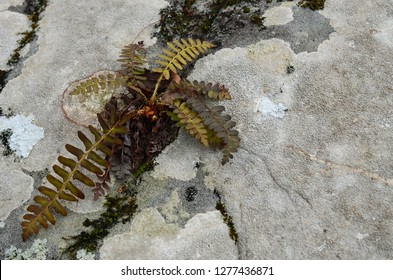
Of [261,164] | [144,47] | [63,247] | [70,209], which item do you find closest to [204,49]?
[144,47]

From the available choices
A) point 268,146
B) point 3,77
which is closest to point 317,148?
point 268,146

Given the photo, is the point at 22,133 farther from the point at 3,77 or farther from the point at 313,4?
the point at 313,4

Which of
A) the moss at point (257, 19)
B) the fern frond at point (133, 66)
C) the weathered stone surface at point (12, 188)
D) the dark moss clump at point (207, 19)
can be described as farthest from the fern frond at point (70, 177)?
the moss at point (257, 19)

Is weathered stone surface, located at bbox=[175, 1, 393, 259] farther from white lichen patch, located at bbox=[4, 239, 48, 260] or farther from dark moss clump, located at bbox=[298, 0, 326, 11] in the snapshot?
white lichen patch, located at bbox=[4, 239, 48, 260]

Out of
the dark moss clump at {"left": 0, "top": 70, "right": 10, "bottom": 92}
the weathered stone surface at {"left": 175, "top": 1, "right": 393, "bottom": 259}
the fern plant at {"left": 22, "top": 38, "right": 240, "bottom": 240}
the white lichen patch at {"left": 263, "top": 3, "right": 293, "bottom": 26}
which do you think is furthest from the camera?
the white lichen patch at {"left": 263, "top": 3, "right": 293, "bottom": 26}

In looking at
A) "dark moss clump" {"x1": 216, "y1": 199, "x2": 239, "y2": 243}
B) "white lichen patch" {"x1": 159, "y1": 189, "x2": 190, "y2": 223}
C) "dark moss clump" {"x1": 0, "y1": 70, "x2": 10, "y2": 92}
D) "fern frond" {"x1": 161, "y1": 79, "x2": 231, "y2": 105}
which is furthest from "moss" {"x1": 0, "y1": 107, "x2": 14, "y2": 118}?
"dark moss clump" {"x1": 216, "y1": 199, "x2": 239, "y2": 243}

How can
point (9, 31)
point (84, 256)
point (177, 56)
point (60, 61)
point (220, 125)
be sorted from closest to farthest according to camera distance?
point (84, 256) → point (220, 125) → point (177, 56) → point (60, 61) → point (9, 31)

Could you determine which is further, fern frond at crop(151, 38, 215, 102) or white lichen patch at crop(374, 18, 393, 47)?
white lichen patch at crop(374, 18, 393, 47)
